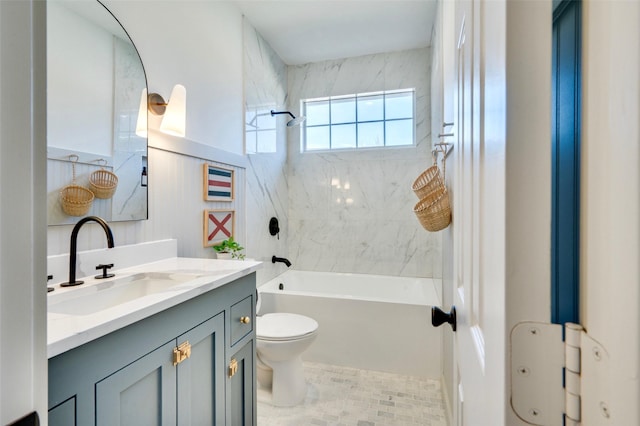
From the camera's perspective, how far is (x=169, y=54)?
67.2 inches

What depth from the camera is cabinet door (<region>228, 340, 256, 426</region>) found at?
50.3 inches

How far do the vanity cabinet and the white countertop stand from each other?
0.04 m

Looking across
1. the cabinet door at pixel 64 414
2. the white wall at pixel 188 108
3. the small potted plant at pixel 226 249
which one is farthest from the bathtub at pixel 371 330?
the cabinet door at pixel 64 414

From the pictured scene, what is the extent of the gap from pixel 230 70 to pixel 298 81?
4.12 ft

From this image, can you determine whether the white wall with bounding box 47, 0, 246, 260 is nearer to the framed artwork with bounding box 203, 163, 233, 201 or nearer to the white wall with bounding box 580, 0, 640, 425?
the framed artwork with bounding box 203, 163, 233, 201

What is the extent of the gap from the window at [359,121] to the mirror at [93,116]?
2.11 metres

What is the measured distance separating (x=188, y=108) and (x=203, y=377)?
4.79 feet

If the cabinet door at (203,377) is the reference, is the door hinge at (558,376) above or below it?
above

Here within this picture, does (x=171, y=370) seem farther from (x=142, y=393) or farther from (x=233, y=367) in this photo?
(x=233, y=367)

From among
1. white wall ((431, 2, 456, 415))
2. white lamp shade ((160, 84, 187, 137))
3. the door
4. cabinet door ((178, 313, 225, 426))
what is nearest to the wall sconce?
white lamp shade ((160, 84, 187, 137))

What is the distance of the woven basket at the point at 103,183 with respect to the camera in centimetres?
128

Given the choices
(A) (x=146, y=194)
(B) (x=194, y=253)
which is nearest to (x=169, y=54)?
(A) (x=146, y=194)

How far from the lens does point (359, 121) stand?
10.9 ft

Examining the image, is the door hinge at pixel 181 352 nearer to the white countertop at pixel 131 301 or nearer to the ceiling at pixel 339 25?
the white countertop at pixel 131 301
